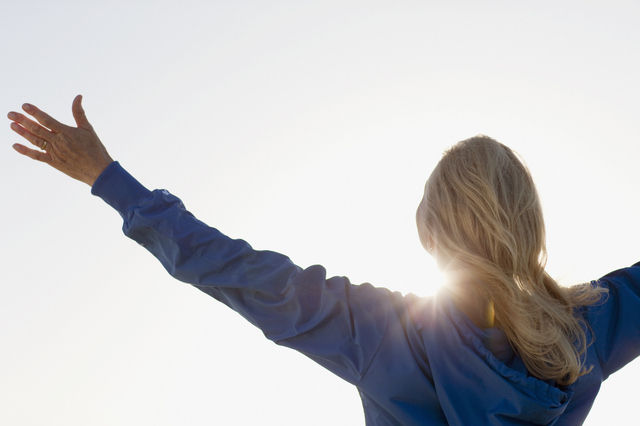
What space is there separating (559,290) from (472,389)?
62cm

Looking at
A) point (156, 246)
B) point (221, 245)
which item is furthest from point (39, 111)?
point (221, 245)

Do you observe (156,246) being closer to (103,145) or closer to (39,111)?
(103,145)

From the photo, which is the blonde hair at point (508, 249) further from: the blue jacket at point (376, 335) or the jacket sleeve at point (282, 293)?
the jacket sleeve at point (282, 293)

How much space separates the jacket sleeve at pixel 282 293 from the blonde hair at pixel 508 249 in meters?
0.40

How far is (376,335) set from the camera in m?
2.28

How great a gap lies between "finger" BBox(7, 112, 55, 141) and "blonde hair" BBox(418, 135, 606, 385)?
5.48ft

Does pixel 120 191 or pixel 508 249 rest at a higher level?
pixel 508 249

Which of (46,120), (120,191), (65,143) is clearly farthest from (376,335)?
(46,120)

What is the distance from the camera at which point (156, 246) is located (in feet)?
8.13

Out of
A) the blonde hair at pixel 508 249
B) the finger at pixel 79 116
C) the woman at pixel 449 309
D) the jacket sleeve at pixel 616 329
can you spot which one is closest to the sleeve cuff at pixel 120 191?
the woman at pixel 449 309

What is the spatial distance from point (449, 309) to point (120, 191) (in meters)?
1.45

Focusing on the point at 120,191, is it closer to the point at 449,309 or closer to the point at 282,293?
the point at 282,293

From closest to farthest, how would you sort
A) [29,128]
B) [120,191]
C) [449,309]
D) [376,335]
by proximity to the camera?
[376,335]
[449,309]
[120,191]
[29,128]

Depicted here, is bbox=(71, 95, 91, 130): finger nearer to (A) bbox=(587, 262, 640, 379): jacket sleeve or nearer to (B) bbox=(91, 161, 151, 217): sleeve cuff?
(B) bbox=(91, 161, 151, 217): sleeve cuff
